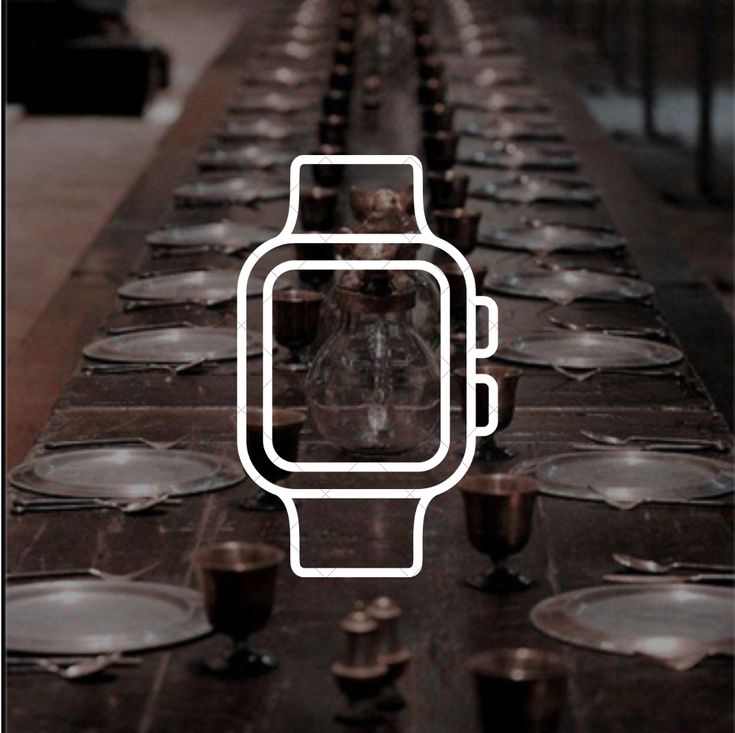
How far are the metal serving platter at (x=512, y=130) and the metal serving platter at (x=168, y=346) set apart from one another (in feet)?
9.70

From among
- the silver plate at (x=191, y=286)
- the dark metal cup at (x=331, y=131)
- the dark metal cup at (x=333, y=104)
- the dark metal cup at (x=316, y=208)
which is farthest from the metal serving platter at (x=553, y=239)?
the dark metal cup at (x=333, y=104)

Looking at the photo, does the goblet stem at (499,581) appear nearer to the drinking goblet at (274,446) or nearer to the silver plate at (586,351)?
the drinking goblet at (274,446)

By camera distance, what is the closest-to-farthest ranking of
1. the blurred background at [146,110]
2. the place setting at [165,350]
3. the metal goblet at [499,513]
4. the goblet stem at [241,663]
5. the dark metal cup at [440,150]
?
1. the goblet stem at [241,663]
2. the metal goblet at [499,513]
3. the place setting at [165,350]
4. the dark metal cup at [440,150]
5. the blurred background at [146,110]

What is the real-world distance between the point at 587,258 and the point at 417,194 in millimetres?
1794

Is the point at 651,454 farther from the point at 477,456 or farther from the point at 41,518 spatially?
the point at 41,518

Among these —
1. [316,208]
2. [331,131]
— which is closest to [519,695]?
[316,208]

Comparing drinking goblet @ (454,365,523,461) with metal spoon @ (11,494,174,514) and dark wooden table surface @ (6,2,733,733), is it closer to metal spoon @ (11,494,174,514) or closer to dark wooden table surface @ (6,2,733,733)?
dark wooden table surface @ (6,2,733,733)

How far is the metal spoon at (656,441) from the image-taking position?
109 inches

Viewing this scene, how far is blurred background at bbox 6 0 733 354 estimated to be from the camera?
9273 millimetres

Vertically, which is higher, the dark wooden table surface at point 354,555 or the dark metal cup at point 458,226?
the dark metal cup at point 458,226

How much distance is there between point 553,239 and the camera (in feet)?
14.8

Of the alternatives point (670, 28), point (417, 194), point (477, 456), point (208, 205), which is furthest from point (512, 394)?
point (670, 28)

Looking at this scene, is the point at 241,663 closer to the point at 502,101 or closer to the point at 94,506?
the point at 94,506

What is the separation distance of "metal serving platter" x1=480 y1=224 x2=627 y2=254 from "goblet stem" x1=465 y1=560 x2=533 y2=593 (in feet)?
7.28
